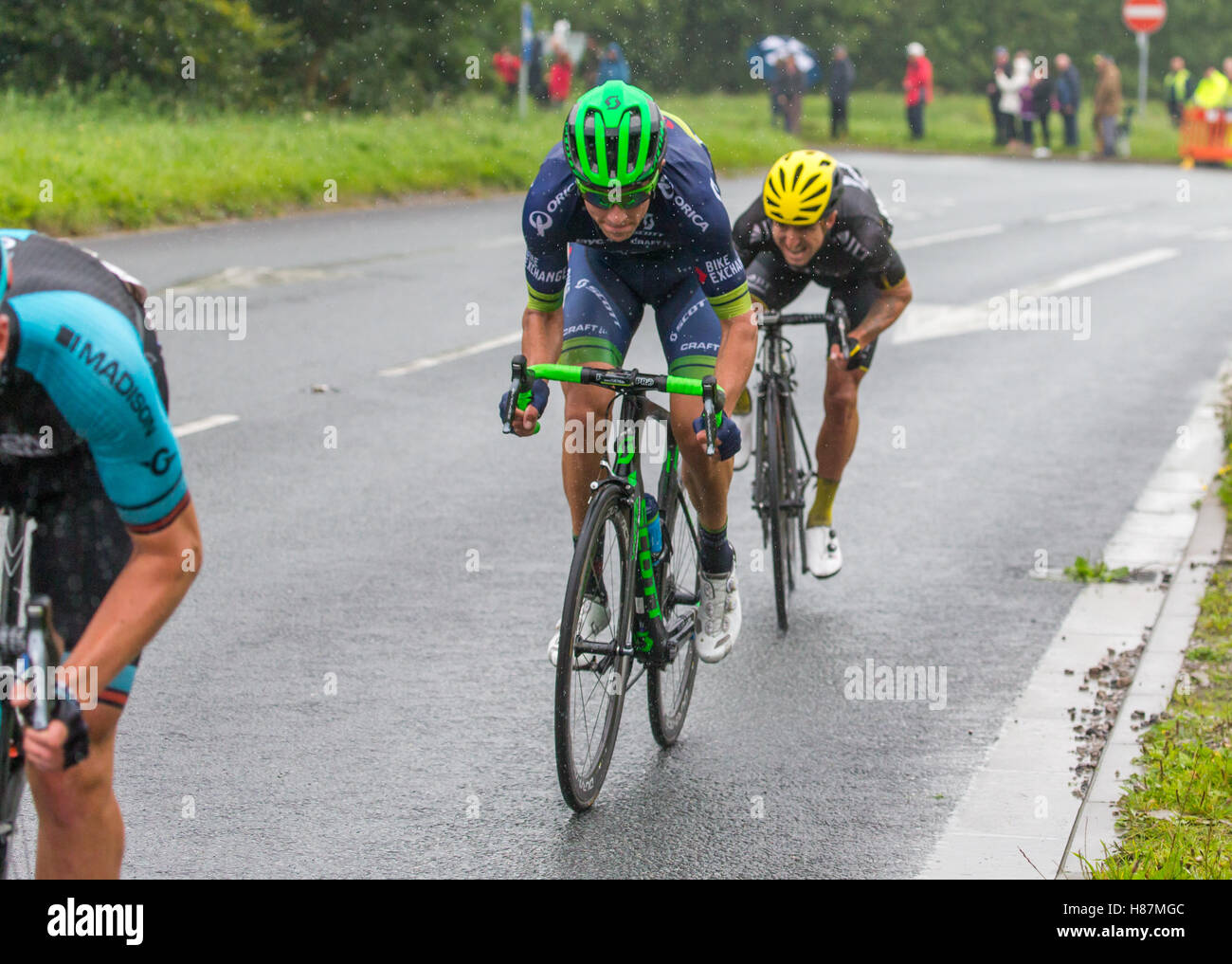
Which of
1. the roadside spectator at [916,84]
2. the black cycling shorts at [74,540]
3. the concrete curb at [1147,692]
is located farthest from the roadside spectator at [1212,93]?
the black cycling shorts at [74,540]

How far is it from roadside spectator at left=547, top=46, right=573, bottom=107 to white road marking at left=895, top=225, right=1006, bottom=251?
20.5 metres

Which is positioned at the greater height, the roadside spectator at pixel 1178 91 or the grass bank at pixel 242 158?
the grass bank at pixel 242 158

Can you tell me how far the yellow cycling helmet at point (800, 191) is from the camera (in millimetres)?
6773

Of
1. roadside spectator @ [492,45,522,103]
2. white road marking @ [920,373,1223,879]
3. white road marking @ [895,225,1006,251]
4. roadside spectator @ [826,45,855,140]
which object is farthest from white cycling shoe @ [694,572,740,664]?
roadside spectator @ [492,45,522,103]

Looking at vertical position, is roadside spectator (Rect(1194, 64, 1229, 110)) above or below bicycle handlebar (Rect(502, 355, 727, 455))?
below

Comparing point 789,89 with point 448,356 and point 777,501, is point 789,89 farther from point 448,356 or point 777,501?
point 777,501

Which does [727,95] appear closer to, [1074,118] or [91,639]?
[1074,118]

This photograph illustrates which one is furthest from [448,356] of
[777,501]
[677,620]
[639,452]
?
[639,452]

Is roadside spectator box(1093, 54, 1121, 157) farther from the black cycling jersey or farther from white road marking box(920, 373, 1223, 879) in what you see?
the black cycling jersey

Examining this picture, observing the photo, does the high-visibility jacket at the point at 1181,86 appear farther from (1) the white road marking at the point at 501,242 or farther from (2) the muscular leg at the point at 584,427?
(2) the muscular leg at the point at 584,427

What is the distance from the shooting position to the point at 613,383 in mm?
4984

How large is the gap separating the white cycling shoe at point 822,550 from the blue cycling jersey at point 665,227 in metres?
2.15

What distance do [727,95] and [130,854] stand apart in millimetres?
54208

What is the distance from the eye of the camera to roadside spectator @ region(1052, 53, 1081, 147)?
40.2 metres
